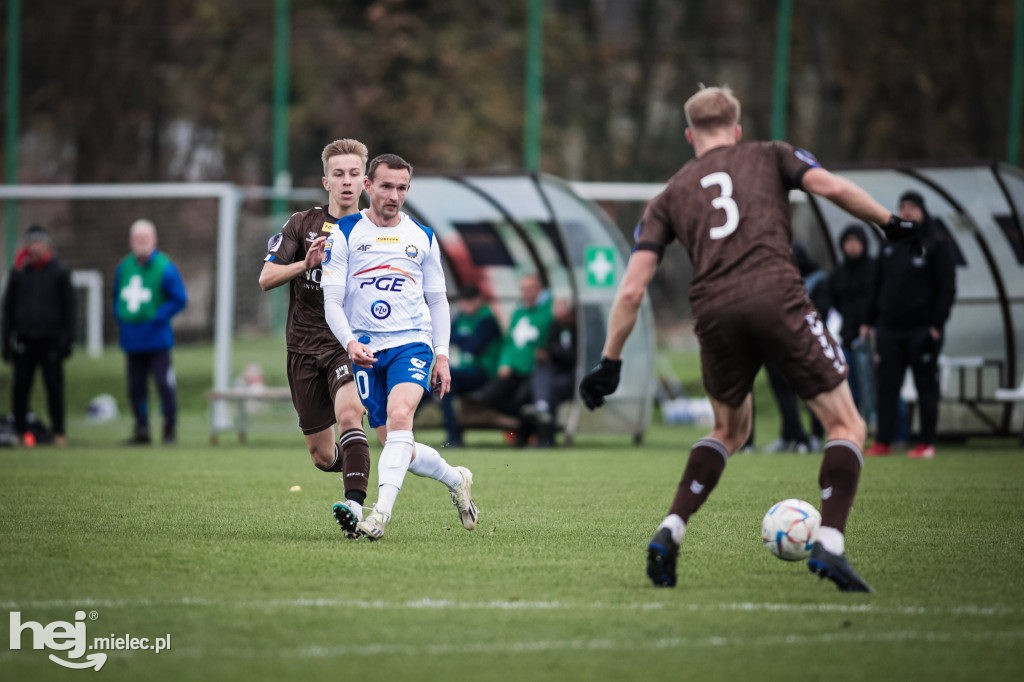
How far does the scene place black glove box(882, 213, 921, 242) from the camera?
5.38m

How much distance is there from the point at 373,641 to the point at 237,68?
71.2 feet

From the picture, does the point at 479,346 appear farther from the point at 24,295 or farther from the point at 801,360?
the point at 801,360

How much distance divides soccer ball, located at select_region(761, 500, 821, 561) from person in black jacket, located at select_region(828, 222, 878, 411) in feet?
24.5

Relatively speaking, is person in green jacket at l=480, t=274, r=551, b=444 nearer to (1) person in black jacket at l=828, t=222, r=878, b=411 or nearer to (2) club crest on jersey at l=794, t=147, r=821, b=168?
(1) person in black jacket at l=828, t=222, r=878, b=411

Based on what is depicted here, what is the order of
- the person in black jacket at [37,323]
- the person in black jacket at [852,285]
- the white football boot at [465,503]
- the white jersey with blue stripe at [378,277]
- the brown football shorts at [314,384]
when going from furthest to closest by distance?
the person in black jacket at [37,323] → the person in black jacket at [852,285] → the brown football shorts at [314,384] → the white football boot at [465,503] → the white jersey with blue stripe at [378,277]

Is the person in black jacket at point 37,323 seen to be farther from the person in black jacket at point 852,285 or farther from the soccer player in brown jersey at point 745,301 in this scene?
the soccer player in brown jersey at point 745,301

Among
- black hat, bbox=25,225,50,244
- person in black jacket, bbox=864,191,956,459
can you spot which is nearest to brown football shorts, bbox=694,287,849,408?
person in black jacket, bbox=864,191,956,459

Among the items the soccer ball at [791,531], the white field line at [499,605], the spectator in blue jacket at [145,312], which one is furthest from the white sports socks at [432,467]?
the spectator in blue jacket at [145,312]

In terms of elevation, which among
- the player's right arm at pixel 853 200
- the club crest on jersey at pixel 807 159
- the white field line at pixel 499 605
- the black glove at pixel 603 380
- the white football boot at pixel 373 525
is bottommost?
the white football boot at pixel 373 525

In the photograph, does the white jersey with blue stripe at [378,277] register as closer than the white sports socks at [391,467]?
No

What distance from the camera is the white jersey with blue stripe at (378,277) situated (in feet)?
22.8

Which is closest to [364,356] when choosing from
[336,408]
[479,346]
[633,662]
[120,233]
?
[336,408]

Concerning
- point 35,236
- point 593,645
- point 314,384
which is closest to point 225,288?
point 35,236

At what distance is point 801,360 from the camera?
212 inches
